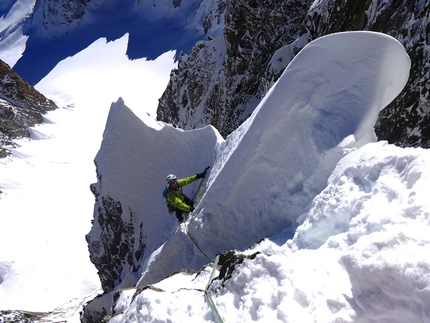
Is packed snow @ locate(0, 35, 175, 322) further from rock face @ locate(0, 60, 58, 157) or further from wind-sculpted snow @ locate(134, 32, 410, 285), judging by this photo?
wind-sculpted snow @ locate(134, 32, 410, 285)

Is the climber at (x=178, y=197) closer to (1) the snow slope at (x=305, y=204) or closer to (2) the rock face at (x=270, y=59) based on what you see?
(1) the snow slope at (x=305, y=204)

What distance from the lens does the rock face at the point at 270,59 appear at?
762 cm

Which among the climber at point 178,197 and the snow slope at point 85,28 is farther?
the snow slope at point 85,28

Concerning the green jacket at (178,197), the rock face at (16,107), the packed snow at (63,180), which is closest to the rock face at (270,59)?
the green jacket at (178,197)

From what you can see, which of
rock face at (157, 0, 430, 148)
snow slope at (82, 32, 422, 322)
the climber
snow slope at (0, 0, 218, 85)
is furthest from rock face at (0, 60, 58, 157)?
snow slope at (82, 32, 422, 322)

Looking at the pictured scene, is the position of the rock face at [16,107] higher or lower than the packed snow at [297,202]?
higher

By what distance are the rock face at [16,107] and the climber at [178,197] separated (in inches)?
2102

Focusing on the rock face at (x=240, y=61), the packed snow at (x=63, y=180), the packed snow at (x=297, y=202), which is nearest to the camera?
the packed snow at (x=297, y=202)

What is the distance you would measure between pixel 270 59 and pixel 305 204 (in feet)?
39.3

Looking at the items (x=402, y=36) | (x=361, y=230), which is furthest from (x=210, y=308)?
(x=402, y=36)

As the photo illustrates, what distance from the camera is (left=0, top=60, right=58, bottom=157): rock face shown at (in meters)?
57.6

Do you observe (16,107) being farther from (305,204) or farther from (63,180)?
(305,204)

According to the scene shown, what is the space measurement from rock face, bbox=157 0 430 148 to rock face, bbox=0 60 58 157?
4075 cm

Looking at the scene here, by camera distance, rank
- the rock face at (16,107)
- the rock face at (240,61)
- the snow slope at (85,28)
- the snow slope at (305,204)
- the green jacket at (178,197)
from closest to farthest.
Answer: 1. the snow slope at (305,204)
2. the green jacket at (178,197)
3. the rock face at (240,61)
4. the rock face at (16,107)
5. the snow slope at (85,28)
